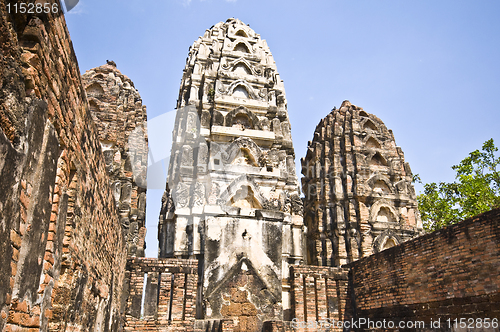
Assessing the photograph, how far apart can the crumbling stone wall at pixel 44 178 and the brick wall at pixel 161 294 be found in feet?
13.5

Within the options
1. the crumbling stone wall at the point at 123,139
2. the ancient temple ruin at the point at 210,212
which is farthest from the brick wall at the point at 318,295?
the crumbling stone wall at the point at 123,139

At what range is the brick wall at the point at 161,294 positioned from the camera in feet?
32.0

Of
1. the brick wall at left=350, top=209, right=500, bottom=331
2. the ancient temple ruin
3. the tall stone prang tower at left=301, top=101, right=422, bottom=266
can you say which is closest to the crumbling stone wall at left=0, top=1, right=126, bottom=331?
the ancient temple ruin

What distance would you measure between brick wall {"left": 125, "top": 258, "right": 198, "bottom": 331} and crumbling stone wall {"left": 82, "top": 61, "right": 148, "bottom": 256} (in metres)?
2.35

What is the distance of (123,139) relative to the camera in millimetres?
14297

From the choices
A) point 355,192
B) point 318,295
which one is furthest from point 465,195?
point 318,295

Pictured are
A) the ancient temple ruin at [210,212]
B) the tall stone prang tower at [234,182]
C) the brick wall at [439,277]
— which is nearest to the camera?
the ancient temple ruin at [210,212]

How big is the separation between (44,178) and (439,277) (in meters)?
7.95

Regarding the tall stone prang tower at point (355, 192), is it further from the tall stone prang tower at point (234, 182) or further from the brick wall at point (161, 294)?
the brick wall at point (161, 294)

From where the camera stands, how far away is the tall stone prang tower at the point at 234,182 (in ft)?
37.0

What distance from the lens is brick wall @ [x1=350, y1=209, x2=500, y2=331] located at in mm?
7586

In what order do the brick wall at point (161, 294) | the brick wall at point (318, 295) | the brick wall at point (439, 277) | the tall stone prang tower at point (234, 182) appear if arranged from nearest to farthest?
the brick wall at point (439, 277)
the brick wall at point (161, 294)
the brick wall at point (318, 295)
the tall stone prang tower at point (234, 182)

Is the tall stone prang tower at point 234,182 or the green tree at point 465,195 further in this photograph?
the green tree at point 465,195

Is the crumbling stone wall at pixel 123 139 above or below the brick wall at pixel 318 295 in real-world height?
above
